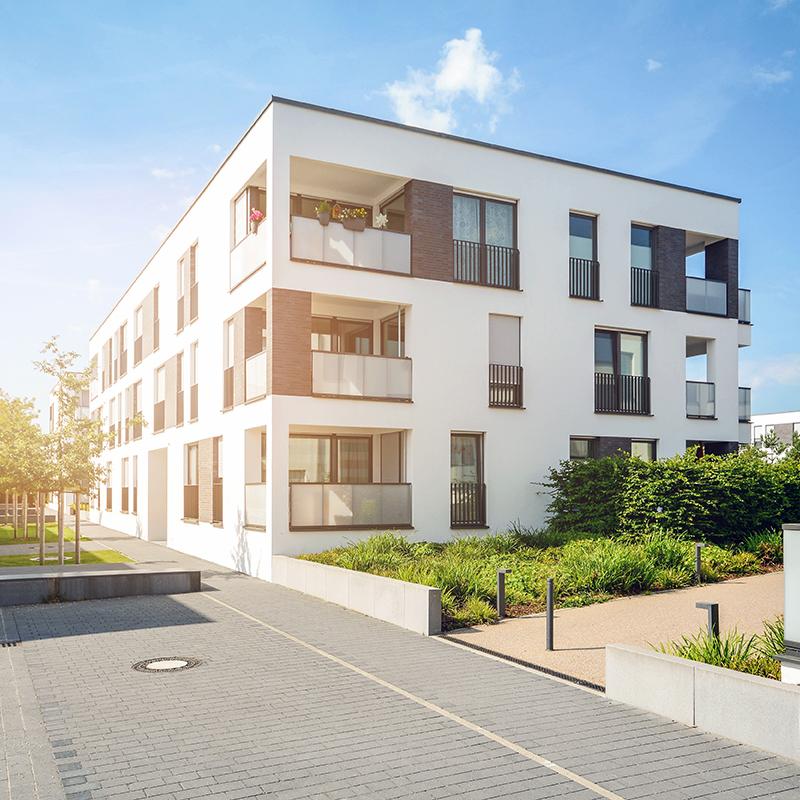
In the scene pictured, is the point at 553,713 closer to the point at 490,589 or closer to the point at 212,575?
the point at 490,589

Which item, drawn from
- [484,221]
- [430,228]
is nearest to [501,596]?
[430,228]

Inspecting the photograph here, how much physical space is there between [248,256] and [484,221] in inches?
231

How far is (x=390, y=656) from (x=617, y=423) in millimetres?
14488

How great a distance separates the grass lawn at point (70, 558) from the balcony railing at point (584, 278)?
13682 mm

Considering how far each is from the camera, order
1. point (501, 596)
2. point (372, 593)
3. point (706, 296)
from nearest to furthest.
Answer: point (501, 596) < point (372, 593) < point (706, 296)

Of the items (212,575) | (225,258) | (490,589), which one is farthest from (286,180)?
(490,589)

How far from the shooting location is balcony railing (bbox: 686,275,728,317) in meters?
25.8

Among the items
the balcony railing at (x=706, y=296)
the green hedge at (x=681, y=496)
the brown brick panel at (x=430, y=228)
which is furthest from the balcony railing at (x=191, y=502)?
the balcony railing at (x=706, y=296)

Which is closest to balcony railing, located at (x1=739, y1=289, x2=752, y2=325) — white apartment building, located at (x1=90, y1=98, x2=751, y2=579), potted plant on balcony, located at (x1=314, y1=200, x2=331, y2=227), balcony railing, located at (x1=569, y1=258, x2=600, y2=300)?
white apartment building, located at (x1=90, y1=98, x2=751, y2=579)

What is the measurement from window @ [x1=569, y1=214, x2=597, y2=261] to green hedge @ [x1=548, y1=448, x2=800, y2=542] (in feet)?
19.0

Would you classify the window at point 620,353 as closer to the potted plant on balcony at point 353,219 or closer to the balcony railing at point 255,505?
the potted plant on balcony at point 353,219

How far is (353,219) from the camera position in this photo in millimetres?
20312

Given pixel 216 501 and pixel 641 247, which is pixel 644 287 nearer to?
pixel 641 247

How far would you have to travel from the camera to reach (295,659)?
10.8 meters
